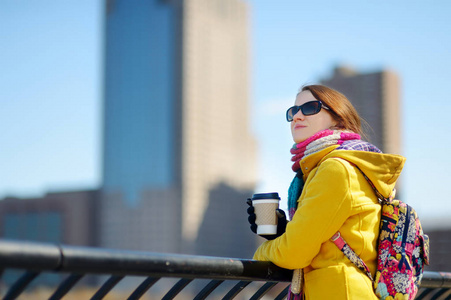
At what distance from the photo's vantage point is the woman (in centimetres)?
258

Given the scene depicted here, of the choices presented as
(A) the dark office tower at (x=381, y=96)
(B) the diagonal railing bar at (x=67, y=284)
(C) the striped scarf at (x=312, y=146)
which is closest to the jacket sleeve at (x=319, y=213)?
(C) the striped scarf at (x=312, y=146)

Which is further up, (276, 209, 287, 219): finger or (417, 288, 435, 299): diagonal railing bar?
(276, 209, 287, 219): finger

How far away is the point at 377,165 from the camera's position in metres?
2.71

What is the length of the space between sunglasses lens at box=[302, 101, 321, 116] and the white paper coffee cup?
0.40 m

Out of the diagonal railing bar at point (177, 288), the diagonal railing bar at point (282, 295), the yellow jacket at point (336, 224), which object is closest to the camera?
the diagonal railing bar at point (177, 288)

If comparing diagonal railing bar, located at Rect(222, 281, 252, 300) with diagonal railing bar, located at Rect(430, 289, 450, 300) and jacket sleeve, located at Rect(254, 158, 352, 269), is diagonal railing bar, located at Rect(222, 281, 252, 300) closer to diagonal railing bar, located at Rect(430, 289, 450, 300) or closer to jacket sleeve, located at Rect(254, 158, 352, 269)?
jacket sleeve, located at Rect(254, 158, 352, 269)

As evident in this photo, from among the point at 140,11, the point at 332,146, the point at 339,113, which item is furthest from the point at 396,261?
the point at 140,11

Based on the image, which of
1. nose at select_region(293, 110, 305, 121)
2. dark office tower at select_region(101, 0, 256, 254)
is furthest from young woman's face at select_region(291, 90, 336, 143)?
dark office tower at select_region(101, 0, 256, 254)

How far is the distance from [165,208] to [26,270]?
371 ft

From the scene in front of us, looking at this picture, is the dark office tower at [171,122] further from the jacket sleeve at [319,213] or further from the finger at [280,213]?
the jacket sleeve at [319,213]

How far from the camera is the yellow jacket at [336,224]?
2.57 meters

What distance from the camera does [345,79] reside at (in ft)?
354

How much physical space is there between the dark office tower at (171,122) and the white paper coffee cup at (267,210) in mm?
110180

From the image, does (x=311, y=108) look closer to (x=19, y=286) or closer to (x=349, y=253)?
(x=349, y=253)
